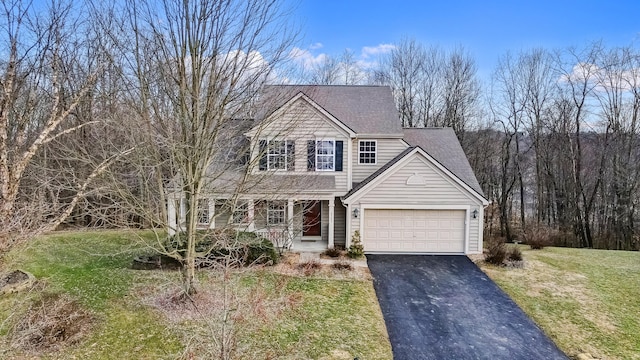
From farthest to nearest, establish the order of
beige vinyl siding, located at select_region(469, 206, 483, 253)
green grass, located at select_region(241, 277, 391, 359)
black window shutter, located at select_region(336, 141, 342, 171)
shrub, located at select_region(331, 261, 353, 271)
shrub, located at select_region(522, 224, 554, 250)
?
1. shrub, located at select_region(522, 224, 554, 250)
2. black window shutter, located at select_region(336, 141, 342, 171)
3. beige vinyl siding, located at select_region(469, 206, 483, 253)
4. shrub, located at select_region(331, 261, 353, 271)
5. green grass, located at select_region(241, 277, 391, 359)

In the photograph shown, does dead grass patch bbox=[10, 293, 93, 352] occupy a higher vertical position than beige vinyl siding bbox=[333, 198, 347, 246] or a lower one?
lower

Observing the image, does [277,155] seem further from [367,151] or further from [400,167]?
[367,151]

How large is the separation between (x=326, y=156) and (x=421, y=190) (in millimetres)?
4193

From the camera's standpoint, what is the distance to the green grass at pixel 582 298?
8336mm

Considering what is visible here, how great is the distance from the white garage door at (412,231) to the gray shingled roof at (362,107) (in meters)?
3.80

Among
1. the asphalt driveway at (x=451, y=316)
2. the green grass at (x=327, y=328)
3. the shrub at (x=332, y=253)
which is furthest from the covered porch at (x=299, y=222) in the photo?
the green grass at (x=327, y=328)

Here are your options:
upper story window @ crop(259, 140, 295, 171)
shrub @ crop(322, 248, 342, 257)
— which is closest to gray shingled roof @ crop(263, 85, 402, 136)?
upper story window @ crop(259, 140, 295, 171)

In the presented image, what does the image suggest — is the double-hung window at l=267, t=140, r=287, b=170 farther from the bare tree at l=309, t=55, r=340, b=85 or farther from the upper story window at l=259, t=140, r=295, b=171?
the bare tree at l=309, t=55, r=340, b=85

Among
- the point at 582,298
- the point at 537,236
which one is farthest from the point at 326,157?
the point at 537,236

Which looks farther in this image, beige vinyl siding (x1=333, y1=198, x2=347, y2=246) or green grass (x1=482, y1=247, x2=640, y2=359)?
beige vinyl siding (x1=333, y1=198, x2=347, y2=246)

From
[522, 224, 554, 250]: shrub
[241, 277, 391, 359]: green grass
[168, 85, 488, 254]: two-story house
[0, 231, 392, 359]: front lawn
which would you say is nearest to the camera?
[0, 231, 392, 359]: front lawn

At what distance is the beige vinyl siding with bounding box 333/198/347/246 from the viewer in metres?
16.6

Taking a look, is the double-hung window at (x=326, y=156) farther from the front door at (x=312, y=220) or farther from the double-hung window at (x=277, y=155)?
the double-hung window at (x=277, y=155)

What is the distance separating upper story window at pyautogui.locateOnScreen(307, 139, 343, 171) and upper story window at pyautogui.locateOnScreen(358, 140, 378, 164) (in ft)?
4.61
